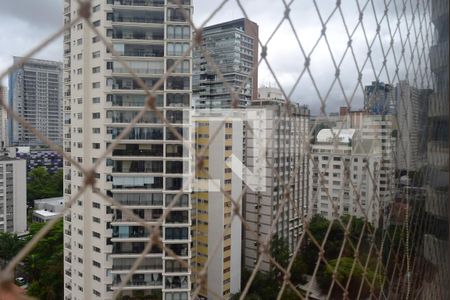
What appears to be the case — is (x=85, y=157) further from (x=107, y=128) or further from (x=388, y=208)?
(x=388, y=208)

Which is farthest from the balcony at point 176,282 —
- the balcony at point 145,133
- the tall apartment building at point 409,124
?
the tall apartment building at point 409,124

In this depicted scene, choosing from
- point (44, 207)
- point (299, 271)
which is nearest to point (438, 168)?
point (299, 271)

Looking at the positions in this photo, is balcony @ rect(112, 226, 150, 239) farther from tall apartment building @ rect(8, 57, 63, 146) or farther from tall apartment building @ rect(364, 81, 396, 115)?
tall apartment building @ rect(364, 81, 396, 115)

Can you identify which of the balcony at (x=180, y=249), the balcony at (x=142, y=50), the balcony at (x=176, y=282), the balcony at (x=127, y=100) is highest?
the balcony at (x=142, y=50)

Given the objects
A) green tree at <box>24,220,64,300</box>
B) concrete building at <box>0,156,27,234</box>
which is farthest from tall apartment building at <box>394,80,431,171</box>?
concrete building at <box>0,156,27,234</box>

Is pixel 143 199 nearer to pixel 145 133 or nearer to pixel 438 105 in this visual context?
pixel 145 133

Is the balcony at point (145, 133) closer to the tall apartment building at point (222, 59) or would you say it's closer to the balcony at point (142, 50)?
the balcony at point (142, 50)

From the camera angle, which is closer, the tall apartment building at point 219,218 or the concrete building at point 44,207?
the tall apartment building at point 219,218
